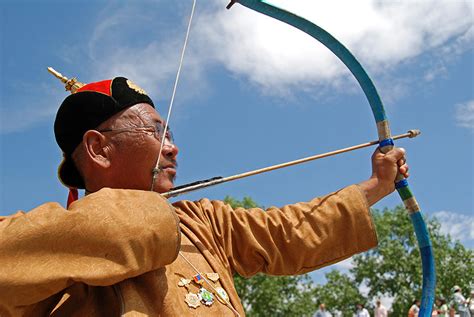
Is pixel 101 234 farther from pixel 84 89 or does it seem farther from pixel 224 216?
pixel 84 89

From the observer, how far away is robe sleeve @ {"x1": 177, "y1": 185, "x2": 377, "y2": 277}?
7.25ft

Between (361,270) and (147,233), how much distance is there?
26267 mm

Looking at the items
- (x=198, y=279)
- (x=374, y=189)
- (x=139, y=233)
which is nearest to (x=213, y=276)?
(x=198, y=279)

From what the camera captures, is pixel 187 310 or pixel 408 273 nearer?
pixel 187 310

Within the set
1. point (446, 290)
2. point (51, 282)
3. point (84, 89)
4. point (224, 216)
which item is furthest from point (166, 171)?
point (446, 290)

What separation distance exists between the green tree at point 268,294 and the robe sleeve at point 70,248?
21612 mm

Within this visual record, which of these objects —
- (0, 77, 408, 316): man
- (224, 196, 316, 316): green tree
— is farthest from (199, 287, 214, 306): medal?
(224, 196, 316, 316): green tree

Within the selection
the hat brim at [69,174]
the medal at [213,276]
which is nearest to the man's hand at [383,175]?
the medal at [213,276]

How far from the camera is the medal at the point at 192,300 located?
1.93m

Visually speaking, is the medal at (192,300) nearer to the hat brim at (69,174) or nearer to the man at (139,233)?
the man at (139,233)

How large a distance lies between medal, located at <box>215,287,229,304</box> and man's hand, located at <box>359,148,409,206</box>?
66cm

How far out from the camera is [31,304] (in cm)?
171

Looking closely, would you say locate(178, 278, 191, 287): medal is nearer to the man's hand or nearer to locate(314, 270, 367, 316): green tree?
the man's hand

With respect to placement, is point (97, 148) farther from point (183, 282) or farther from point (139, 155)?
point (183, 282)
